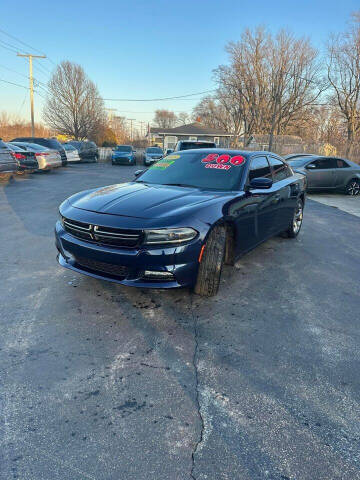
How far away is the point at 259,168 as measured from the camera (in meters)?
4.42

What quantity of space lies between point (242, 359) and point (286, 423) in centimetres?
60

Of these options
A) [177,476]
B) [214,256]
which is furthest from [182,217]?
[177,476]

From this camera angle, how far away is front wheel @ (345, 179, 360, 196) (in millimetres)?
12477

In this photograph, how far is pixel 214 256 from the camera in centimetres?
316

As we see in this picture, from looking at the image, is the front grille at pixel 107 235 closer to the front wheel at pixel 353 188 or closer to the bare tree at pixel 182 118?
the front wheel at pixel 353 188

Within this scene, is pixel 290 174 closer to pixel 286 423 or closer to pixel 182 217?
pixel 182 217

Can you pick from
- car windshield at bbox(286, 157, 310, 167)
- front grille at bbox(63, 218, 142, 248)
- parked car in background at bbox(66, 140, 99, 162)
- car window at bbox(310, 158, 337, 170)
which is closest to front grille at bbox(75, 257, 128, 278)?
front grille at bbox(63, 218, 142, 248)

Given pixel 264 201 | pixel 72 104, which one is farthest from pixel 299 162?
pixel 72 104

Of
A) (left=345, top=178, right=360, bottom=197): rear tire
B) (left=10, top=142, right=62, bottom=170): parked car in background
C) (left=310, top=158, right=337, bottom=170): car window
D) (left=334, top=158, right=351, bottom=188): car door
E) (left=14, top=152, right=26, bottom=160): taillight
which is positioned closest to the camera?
(left=310, top=158, right=337, bottom=170): car window

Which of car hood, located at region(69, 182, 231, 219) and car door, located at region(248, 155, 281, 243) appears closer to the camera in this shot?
car hood, located at region(69, 182, 231, 219)

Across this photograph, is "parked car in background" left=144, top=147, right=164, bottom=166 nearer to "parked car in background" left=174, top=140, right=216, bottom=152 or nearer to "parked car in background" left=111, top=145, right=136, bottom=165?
"parked car in background" left=111, top=145, right=136, bottom=165

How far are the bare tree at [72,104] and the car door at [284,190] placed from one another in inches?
1593

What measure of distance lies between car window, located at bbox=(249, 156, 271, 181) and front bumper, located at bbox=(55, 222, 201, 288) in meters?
1.73

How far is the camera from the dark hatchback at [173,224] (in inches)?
111
